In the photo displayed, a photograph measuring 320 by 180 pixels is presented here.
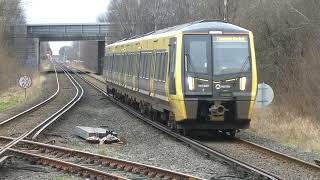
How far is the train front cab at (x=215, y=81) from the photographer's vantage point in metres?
15.5

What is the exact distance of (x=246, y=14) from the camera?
33938mm

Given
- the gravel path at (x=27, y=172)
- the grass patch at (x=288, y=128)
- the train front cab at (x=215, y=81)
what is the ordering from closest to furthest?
the gravel path at (x=27, y=172)
the train front cab at (x=215, y=81)
the grass patch at (x=288, y=128)

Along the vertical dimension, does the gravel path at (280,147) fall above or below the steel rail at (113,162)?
below

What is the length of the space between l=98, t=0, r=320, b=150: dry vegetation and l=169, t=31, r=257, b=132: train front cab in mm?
2026

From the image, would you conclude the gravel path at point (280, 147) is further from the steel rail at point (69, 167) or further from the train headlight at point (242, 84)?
the steel rail at point (69, 167)

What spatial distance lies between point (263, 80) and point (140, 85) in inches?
491

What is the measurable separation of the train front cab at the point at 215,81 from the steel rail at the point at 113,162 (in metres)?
3.88

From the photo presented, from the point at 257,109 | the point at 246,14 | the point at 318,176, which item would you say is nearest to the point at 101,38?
the point at 246,14

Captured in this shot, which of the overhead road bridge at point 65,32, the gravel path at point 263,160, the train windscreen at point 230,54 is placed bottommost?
the gravel path at point 263,160

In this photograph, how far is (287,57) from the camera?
105 feet

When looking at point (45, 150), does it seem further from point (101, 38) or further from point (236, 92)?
point (101, 38)

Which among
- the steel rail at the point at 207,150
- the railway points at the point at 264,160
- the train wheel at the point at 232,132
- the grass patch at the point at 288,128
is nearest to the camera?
the steel rail at the point at 207,150

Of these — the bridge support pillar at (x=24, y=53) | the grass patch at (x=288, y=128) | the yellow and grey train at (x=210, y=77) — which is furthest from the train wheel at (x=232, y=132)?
the bridge support pillar at (x=24, y=53)

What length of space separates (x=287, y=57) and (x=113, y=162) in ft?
73.1
